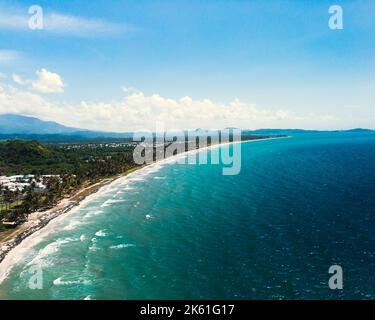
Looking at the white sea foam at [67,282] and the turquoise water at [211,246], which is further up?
the turquoise water at [211,246]

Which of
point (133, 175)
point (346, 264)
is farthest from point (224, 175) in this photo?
point (346, 264)

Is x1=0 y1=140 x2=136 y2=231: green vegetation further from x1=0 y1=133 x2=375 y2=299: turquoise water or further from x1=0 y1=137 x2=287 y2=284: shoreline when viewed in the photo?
x1=0 y1=133 x2=375 y2=299: turquoise water

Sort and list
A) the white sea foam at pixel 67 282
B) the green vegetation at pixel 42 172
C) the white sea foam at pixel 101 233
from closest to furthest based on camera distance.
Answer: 1. the white sea foam at pixel 67 282
2. the white sea foam at pixel 101 233
3. the green vegetation at pixel 42 172

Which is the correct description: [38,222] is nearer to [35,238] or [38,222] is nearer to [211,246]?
[35,238]

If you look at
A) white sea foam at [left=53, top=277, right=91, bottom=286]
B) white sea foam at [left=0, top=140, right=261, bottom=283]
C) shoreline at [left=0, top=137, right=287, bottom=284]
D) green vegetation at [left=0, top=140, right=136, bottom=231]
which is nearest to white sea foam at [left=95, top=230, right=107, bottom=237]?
white sea foam at [left=0, top=140, right=261, bottom=283]

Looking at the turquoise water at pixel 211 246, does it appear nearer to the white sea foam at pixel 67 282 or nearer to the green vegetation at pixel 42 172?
the white sea foam at pixel 67 282

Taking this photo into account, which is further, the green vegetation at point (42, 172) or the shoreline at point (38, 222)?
the green vegetation at point (42, 172)

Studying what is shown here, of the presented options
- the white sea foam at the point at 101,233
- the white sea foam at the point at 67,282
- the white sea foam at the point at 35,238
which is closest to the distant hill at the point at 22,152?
the white sea foam at the point at 35,238

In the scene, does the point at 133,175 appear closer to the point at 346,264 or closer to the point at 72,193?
the point at 72,193

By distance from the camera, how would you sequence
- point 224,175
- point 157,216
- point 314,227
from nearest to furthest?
point 314,227 < point 157,216 < point 224,175
